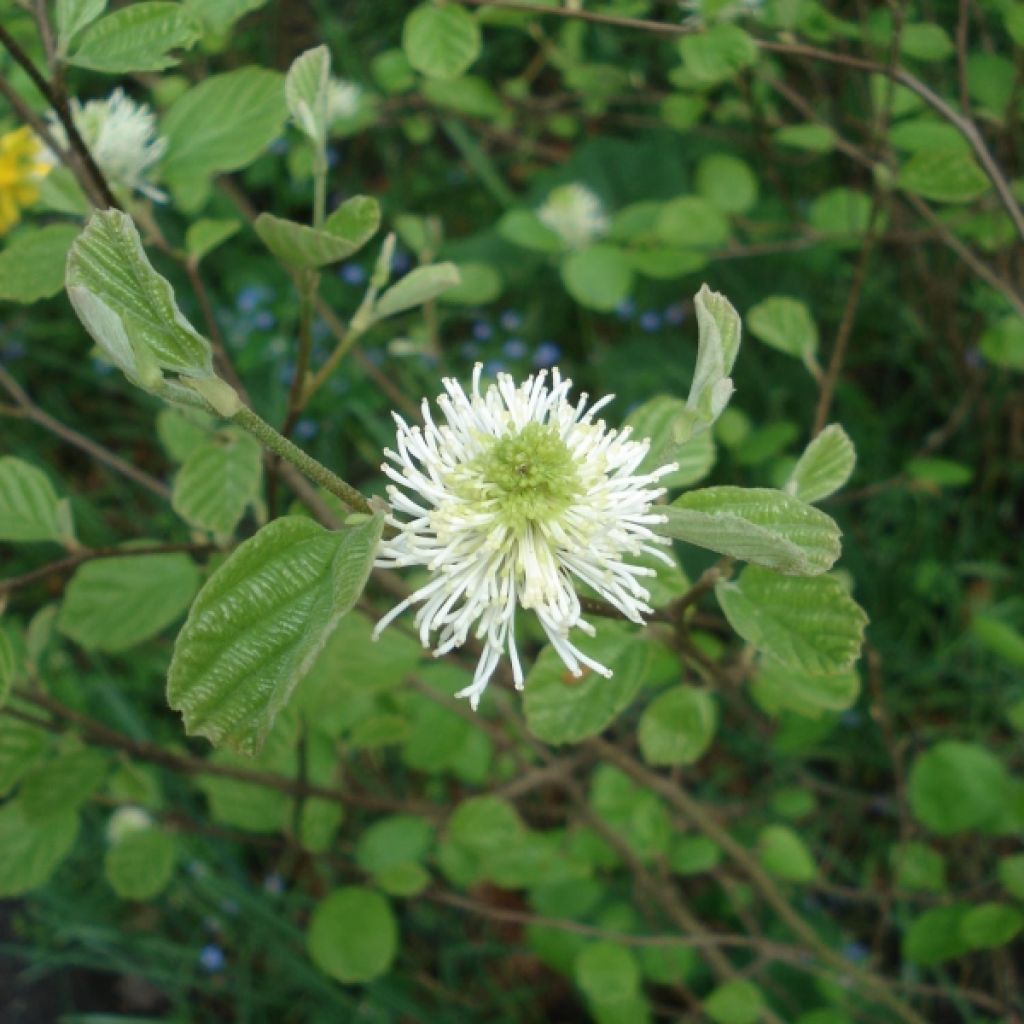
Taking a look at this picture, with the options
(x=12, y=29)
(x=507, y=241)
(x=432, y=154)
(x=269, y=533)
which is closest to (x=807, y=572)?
(x=269, y=533)

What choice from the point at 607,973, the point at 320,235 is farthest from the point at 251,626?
the point at 607,973

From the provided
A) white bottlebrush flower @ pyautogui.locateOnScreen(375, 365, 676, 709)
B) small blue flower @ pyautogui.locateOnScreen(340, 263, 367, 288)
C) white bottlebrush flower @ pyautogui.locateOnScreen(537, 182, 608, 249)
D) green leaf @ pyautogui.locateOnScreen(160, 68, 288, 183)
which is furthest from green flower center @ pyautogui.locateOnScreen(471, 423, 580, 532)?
small blue flower @ pyautogui.locateOnScreen(340, 263, 367, 288)

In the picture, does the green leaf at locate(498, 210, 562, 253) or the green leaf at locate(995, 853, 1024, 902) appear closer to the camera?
the green leaf at locate(995, 853, 1024, 902)

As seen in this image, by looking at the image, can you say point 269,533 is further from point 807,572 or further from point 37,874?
point 37,874

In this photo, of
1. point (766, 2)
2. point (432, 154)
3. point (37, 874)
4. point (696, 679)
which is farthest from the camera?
point (432, 154)

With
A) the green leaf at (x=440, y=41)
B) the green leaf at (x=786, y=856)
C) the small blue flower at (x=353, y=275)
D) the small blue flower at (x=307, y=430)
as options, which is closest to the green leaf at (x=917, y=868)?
the green leaf at (x=786, y=856)

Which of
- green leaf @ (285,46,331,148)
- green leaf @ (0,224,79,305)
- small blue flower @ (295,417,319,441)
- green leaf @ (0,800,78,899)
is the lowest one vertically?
small blue flower @ (295,417,319,441)

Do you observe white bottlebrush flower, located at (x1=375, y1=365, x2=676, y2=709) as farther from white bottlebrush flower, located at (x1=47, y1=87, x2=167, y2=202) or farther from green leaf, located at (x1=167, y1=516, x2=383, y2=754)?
white bottlebrush flower, located at (x1=47, y1=87, x2=167, y2=202)
